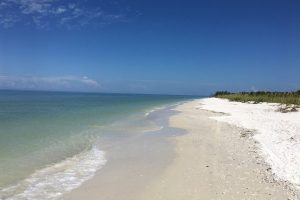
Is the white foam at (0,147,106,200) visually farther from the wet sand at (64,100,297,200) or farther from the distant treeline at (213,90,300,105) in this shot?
the distant treeline at (213,90,300,105)

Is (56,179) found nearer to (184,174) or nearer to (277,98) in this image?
(184,174)

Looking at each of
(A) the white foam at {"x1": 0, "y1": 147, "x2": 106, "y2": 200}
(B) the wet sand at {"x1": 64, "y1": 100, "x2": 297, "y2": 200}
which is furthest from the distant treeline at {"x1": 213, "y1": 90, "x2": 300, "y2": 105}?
(A) the white foam at {"x1": 0, "y1": 147, "x2": 106, "y2": 200}

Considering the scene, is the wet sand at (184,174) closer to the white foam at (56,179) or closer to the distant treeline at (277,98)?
the white foam at (56,179)

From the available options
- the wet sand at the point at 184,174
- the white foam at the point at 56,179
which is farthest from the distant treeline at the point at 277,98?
the white foam at the point at 56,179

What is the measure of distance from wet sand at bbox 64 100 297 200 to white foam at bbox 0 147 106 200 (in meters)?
0.37

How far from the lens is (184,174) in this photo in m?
9.53

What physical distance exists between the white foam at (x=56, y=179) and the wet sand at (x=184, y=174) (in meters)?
0.37

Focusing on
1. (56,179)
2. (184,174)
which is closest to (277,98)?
(184,174)

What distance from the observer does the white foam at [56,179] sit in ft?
25.3

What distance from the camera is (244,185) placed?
8.21 metres

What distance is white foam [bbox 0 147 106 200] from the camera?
7723 millimetres

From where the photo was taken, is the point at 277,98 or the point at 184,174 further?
the point at 277,98

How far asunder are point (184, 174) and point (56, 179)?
3937 millimetres

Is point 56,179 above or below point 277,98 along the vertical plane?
below
